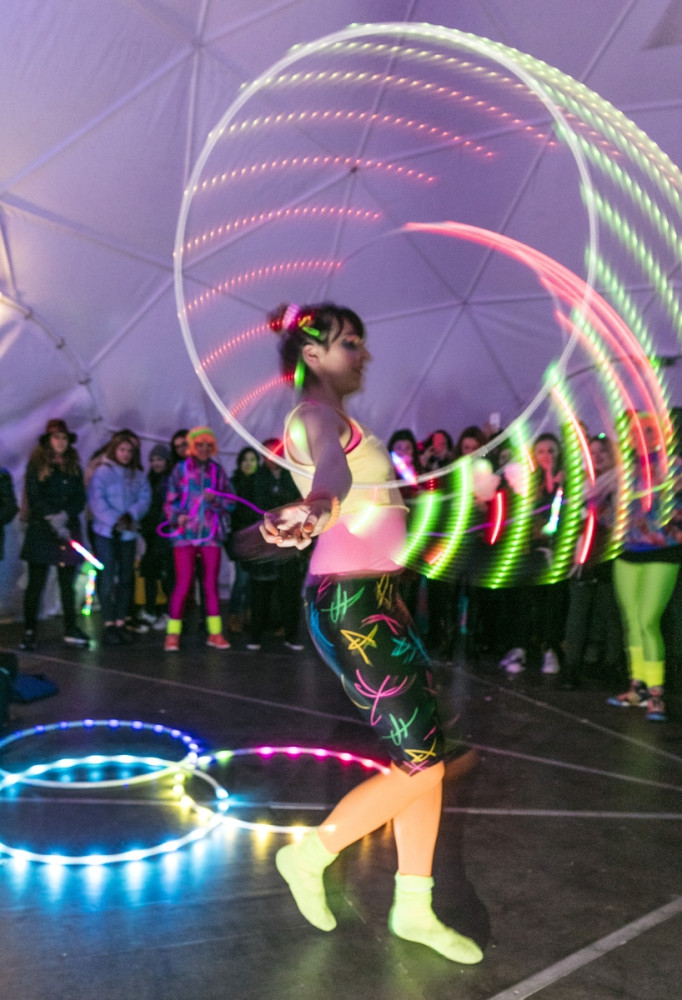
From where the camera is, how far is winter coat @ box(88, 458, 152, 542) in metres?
8.12

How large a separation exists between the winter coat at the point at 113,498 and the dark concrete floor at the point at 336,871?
2.50m

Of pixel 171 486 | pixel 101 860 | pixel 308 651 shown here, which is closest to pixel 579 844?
pixel 101 860

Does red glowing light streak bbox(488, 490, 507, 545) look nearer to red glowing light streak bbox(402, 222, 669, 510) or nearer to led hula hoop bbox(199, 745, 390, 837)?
red glowing light streak bbox(402, 222, 669, 510)

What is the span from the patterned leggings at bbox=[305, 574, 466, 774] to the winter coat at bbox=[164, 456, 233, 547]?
506 centimetres

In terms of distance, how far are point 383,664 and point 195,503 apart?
5.27 meters

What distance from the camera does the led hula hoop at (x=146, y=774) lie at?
138 inches

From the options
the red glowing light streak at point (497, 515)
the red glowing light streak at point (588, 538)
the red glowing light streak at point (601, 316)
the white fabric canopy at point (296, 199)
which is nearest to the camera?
the red glowing light streak at point (601, 316)

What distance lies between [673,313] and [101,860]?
24.4 ft

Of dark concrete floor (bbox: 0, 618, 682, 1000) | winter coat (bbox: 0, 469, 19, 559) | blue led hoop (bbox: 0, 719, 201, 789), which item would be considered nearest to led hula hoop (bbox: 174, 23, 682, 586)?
dark concrete floor (bbox: 0, 618, 682, 1000)

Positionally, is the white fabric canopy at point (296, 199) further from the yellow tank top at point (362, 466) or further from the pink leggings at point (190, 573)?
the yellow tank top at point (362, 466)

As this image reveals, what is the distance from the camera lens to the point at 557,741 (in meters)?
5.16

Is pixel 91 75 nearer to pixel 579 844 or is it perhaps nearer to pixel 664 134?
pixel 664 134

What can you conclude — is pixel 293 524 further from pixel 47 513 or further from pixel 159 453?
pixel 159 453

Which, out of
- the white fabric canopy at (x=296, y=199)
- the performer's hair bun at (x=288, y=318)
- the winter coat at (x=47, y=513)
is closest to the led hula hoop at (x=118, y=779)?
the performer's hair bun at (x=288, y=318)
